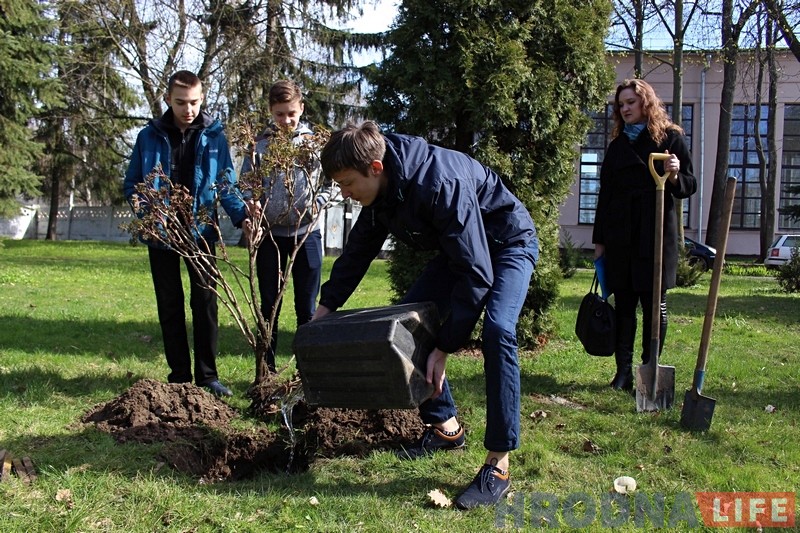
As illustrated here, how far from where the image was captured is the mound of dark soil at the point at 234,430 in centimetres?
347

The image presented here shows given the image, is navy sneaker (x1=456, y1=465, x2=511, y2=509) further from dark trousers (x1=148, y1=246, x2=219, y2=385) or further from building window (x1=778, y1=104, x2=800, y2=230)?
building window (x1=778, y1=104, x2=800, y2=230)

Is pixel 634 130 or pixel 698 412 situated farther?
pixel 634 130

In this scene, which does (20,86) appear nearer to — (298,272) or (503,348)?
(298,272)

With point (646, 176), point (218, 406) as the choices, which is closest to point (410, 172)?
point (218, 406)

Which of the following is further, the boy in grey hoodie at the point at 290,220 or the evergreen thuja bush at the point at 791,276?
→ the evergreen thuja bush at the point at 791,276

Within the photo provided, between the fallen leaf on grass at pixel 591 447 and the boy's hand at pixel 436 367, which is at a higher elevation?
the boy's hand at pixel 436 367

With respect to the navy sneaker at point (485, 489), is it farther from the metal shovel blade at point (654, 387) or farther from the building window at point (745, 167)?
the building window at point (745, 167)

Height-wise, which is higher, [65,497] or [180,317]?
[180,317]

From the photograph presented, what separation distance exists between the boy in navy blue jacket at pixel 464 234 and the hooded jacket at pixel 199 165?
1.47 meters

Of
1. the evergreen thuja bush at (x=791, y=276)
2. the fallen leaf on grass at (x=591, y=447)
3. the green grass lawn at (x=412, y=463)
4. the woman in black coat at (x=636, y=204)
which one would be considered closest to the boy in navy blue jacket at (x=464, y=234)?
the green grass lawn at (x=412, y=463)

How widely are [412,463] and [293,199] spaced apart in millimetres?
1826

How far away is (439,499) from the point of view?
2869 millimetres

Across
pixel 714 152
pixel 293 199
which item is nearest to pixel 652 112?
pixel 293 199

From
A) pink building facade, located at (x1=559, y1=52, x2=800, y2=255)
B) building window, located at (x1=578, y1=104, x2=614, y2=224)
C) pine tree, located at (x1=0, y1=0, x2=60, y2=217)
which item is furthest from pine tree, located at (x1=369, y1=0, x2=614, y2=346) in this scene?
building window, located at (x1=578, y1=104, x2=614, y2=224)
